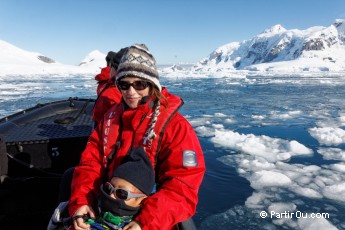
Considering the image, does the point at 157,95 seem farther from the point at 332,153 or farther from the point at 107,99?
the point at 332,153

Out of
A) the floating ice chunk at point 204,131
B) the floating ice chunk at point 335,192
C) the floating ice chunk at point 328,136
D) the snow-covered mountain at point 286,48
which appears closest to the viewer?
the floating ice chunk at point 335,192

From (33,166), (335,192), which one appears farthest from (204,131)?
(33,166)

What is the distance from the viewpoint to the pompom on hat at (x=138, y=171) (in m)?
1.33

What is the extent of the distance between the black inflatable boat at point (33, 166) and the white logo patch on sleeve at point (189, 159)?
1.51 m

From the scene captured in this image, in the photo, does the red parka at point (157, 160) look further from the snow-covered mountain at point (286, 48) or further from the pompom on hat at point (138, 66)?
the snow-covered mountain at point (286, 48)

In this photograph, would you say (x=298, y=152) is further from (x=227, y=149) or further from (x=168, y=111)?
(x=168, y=111)

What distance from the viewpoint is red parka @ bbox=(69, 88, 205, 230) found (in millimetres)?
1356

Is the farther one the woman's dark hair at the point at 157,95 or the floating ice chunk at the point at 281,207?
the floating ice chunk at the point at 281,207

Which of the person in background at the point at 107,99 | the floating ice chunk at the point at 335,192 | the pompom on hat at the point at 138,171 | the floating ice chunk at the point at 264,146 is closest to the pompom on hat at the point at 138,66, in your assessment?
the pompom on hat at the point at 138,171

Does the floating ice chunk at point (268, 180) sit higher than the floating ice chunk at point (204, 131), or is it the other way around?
the floating ice chunk at point (204, 131)

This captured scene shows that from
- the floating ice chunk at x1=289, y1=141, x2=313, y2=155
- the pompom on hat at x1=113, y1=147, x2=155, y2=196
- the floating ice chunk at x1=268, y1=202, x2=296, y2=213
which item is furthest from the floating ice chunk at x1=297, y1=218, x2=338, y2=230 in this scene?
the floating ice chunk at x1=289, y1=141, x2=313, y2=155

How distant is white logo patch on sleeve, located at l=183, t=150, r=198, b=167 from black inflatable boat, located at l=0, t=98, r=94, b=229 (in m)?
1.51

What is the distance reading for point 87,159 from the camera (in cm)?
173

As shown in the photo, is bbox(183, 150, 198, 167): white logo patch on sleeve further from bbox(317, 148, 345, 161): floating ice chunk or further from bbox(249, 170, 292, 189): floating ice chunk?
bbox(317, 148, 345, 161): floating ice chunk
